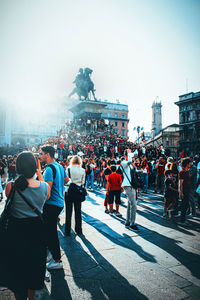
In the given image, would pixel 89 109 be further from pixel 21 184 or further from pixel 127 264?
pixel 21 184

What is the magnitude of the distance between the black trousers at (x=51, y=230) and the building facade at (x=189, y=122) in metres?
47.3

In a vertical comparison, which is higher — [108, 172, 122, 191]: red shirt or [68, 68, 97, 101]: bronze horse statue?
[68, 68, 97, 101]: bronze horse statue

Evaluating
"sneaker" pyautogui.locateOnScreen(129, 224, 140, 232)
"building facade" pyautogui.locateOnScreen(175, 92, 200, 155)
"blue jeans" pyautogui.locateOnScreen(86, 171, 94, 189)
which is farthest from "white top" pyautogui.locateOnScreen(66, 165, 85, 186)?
"building facade" pyautogui.locateOnScreen(175, 92, 200, 155)

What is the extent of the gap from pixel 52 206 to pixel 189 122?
52748mm

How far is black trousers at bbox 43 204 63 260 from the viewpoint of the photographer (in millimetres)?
3228

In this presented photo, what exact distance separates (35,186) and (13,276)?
0.87 meters

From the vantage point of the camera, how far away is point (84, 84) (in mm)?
29312

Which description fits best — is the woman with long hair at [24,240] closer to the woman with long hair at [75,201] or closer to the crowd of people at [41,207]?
the crowd of people at [41,207]

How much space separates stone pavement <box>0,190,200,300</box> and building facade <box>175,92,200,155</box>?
45.2 metres

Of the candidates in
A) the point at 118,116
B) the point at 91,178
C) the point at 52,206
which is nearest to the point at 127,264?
the point at 52,206

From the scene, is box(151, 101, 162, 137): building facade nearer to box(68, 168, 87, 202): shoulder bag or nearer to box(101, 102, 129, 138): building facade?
box(101, 102, 129, 138): building facade

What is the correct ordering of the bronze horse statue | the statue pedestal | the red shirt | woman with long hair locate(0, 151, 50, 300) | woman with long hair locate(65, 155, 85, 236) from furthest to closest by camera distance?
1. the bronze horse statue
2. the statue pedestal
3. the red shirt
4. woman with long hair locate(65, 155, 85, 236)
5. woman with long hair locate(0, 151, 50, 300)

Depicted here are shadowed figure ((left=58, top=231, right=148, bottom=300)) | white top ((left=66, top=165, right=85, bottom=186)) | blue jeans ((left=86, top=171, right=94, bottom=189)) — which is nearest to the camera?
shadowed figure ((left=58, top=231, right=148, bottom=300))

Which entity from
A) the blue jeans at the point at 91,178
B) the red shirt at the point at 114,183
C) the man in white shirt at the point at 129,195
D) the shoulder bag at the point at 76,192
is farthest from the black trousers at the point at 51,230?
the blue jeans at the point at 91,178
